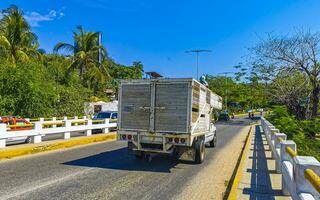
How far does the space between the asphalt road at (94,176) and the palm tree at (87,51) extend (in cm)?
3090

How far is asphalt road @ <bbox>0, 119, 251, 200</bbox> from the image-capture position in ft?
22.7

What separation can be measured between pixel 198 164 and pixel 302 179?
6.68m

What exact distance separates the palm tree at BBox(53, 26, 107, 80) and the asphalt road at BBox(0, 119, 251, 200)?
30.9m

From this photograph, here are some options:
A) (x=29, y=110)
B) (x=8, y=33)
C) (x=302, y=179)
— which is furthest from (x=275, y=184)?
(x=8, y=33)

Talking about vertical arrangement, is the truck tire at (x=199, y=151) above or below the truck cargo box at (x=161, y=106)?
below

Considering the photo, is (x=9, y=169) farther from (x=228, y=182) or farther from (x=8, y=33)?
(x=8, y=33)

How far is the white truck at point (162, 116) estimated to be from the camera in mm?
10016

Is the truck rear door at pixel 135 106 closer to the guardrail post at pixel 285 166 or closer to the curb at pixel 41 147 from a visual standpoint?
the curb at pixel 41 147

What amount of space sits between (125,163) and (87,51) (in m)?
34.6

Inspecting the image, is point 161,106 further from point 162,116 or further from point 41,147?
point 41,147

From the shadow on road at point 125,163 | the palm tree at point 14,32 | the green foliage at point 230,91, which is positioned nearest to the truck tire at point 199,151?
the shadow on road at point 125,163

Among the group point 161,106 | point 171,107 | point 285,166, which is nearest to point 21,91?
point 161,106

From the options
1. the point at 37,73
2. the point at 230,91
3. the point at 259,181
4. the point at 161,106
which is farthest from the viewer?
the point at 230,91

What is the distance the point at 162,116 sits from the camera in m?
10.3
